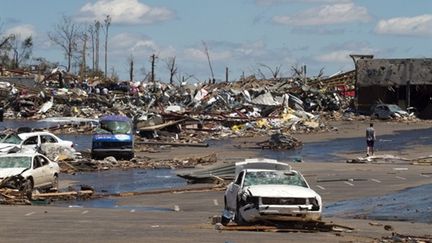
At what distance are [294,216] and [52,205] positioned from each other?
1073 centimetres

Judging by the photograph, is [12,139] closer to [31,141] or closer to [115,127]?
[31,141]

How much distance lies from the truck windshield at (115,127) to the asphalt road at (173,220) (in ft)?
42.1

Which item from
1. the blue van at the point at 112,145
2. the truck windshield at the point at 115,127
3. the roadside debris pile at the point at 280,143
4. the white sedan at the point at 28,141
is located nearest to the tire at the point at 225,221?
the white sedan at the point at 28,141

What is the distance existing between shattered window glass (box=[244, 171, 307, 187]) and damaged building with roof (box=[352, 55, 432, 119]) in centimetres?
6039

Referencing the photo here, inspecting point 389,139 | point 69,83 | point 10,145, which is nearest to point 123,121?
point 10,145

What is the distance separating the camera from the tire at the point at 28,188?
28.7m

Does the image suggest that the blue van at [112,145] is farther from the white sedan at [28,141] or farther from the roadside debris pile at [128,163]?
the white sedan at [28,141]

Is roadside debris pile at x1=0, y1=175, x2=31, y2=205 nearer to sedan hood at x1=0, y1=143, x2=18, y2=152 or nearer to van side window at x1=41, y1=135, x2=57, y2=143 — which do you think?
sedan hood at x1=0, y1=143, x2=18, y2=152

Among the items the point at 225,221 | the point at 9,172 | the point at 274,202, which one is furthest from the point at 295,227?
the point at 9,172

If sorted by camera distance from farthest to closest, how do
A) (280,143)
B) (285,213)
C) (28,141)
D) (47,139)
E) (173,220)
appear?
(280,143), (47,139), (28,141), (173,220), (285,213)

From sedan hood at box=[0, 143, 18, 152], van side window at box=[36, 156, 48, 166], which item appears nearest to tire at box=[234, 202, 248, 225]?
van side window at box=[36, 156, 48, 166]

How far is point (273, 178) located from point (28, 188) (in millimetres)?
10965

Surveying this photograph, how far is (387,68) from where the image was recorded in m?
83.2

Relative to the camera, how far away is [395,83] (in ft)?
273
